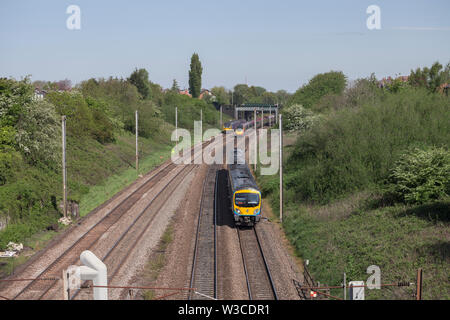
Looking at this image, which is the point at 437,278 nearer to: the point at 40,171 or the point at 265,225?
the point at 265,225

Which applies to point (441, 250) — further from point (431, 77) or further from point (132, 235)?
point (431, 77)

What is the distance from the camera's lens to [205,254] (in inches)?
882

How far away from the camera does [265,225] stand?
28.4 m

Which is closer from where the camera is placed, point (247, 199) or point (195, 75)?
point (247, 199)

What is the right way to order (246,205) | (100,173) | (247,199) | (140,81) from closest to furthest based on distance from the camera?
(246,205)
(247,199)
(100,173)
(140,81)

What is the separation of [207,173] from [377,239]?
2931cm

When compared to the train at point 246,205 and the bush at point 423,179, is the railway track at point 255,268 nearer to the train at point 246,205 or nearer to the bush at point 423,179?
the train at point 246,205

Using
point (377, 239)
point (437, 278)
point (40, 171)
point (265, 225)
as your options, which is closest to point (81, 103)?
point (40, 171)

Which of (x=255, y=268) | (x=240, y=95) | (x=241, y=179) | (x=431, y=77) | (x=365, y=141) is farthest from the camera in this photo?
(x=240, y=95)

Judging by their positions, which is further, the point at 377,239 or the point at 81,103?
the point at 81,103

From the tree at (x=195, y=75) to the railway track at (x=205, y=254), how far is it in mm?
109548

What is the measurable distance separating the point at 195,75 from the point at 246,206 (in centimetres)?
12111

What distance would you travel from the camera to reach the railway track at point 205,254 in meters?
17.8

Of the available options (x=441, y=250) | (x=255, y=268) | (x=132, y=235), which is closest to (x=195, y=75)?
(x=132, y=235)
